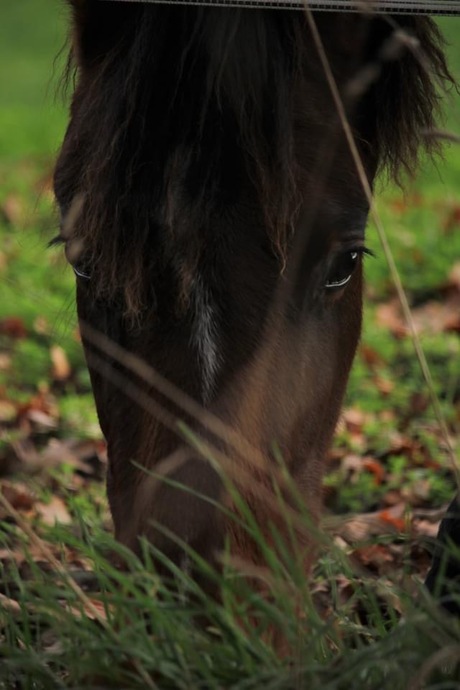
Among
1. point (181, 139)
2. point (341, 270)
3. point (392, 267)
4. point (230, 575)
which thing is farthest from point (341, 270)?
point (230, 575)

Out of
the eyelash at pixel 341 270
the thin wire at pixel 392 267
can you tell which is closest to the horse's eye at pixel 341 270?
the eyelash at pixel 341 270

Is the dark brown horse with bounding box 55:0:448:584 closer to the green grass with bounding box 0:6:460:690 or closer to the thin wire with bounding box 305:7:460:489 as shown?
the thin wire with bounding box 305:7:460:489

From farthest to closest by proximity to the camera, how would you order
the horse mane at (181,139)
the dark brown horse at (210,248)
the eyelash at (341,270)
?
1. the eyelash at (341,270)
2. the horse mane at (181,139)
3. the dark brown horse at (210,248)

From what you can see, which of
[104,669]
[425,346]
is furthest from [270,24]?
[425,346]

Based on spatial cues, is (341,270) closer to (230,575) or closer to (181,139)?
(181,139)

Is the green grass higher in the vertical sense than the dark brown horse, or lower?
lower

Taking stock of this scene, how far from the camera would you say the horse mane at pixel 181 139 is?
2.49 m

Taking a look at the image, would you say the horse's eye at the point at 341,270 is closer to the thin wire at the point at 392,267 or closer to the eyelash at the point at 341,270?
the eyelash at the point at 341,270

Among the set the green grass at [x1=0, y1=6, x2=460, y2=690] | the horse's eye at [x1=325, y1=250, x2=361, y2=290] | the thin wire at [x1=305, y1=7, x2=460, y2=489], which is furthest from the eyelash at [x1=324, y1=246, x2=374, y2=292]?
the green grass at [x1=0, y1=6, x2=460, y2=690]

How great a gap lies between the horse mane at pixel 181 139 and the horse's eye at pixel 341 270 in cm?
18

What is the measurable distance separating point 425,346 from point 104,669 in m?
3.96

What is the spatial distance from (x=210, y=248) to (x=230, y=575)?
725mm

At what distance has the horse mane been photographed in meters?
2.49

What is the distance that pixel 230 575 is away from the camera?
6.70 feet
